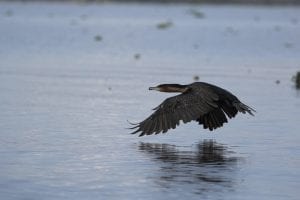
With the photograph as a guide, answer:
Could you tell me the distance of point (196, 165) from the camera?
46.8ft

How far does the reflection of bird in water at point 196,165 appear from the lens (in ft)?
42.8

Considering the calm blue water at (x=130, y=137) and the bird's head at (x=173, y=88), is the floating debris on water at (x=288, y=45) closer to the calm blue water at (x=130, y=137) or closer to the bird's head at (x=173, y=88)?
the calm blue water at (x=130, y=137)

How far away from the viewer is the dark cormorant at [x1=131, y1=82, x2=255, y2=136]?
1552cm

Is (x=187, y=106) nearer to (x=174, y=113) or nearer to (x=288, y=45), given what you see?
(x=174, y=113)

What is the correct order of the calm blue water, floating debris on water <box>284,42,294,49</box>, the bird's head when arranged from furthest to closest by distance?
floating debris on water <box>284,42,294,49</box>
the bird's head
the calm blue water

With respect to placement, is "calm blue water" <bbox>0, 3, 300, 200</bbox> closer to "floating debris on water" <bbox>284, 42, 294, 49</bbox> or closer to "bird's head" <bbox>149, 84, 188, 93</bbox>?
"bird's head" <bbox>149, 84, 188, 93</bbox>

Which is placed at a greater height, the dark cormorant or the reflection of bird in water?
the dark cormorant

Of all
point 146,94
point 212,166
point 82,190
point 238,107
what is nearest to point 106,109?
point 146,94

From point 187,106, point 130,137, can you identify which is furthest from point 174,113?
point 130,137

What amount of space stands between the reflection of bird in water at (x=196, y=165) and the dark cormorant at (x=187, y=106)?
36 centimetres

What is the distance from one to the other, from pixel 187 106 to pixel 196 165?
1.65m

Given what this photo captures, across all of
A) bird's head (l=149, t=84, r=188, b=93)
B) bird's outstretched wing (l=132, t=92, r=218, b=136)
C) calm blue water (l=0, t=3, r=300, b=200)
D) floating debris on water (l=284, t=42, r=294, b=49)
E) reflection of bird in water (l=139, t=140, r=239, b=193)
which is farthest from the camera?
floating debris on water (l=284, t=42, r=294, b=49)

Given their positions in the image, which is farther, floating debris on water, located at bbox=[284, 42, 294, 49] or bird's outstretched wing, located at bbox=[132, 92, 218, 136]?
floating debris on water, located at bbox=[284, 42, 294, 49]

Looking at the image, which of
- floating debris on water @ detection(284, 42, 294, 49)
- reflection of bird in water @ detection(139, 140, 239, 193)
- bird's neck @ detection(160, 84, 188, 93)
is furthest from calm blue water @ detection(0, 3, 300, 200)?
floating debris on water @ detection(284, 42, 294, 49)
